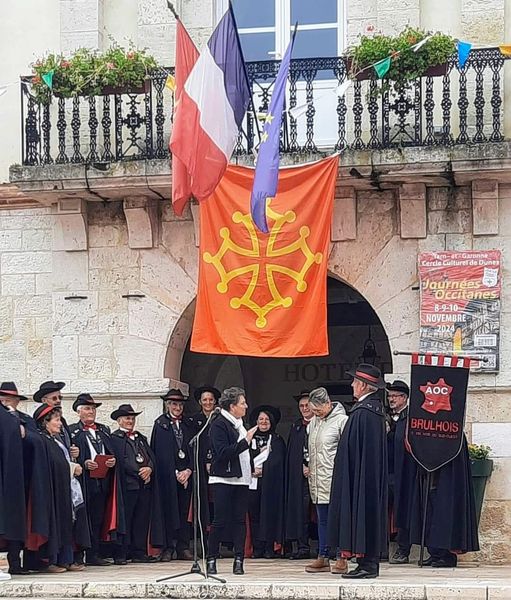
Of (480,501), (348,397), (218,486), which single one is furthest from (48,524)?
(348,397)

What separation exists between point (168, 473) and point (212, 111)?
3.40 metres

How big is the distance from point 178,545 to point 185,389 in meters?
1.76

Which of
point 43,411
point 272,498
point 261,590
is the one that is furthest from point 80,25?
point 261,590

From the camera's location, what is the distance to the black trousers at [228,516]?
13125 mm

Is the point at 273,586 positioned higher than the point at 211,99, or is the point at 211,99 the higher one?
the point at 211,99

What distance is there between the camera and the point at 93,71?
612 inches

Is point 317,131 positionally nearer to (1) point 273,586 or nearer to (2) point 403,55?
(2) point 403,55

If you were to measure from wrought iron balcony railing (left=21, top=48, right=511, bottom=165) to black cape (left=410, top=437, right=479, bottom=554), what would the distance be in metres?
3.03

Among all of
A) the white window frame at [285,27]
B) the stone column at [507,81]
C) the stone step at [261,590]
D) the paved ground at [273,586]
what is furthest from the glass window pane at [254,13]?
the stone step at [261,590]

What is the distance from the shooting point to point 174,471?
50.4 ft

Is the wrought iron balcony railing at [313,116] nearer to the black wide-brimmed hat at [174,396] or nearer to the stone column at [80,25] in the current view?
the stone column at [80,25]

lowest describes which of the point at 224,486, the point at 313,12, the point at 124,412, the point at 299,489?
the point at 299,489

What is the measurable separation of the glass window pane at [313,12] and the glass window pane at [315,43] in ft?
0.36

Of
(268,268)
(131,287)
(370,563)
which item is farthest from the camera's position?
(131,287)
